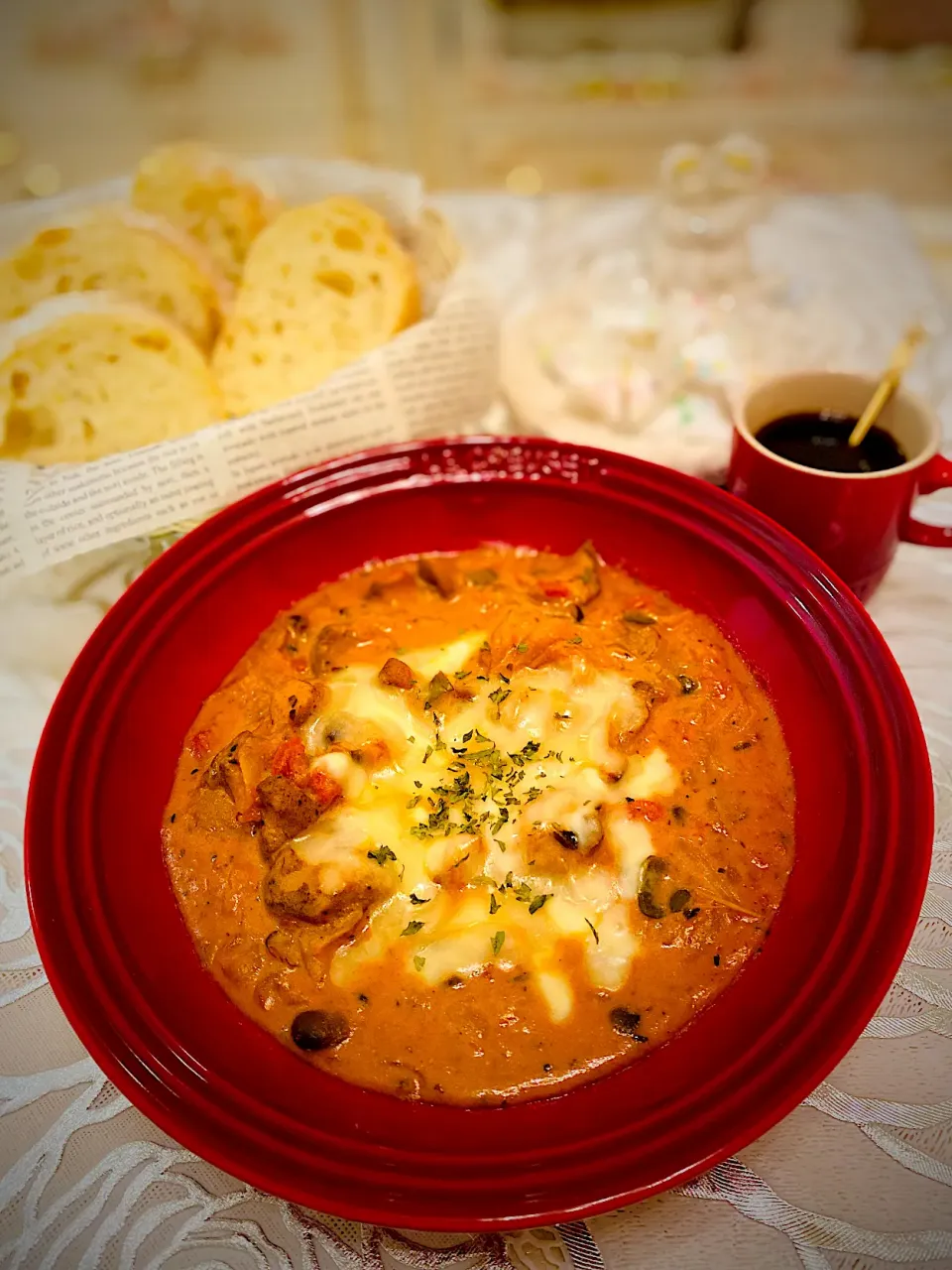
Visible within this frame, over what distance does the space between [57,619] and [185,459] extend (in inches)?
22.7

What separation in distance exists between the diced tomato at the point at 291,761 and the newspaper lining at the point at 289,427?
0.77 meters

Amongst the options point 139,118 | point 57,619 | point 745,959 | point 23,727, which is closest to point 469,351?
point 57,619

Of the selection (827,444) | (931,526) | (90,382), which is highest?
(90,382)

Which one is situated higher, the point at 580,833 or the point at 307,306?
the point at 307,306

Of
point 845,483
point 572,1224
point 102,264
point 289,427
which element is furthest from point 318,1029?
point 102,264

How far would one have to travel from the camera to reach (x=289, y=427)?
2570 millimetres

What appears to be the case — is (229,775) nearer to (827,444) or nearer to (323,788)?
(323,788)

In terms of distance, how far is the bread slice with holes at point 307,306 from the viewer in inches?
111

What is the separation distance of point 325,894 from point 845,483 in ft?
4.84

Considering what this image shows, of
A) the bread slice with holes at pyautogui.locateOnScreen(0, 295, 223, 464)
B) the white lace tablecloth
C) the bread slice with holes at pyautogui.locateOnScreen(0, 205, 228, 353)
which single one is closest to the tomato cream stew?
the white lace tablecloth

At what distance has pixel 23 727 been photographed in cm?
246

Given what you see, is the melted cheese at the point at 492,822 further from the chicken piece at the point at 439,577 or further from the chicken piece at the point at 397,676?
the chicken piece at the point at 439,577

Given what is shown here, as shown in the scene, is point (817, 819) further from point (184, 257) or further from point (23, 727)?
point (184, 257)

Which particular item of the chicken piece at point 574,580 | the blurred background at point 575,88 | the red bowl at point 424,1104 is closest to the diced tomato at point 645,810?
the red bowl at point 424,1104
